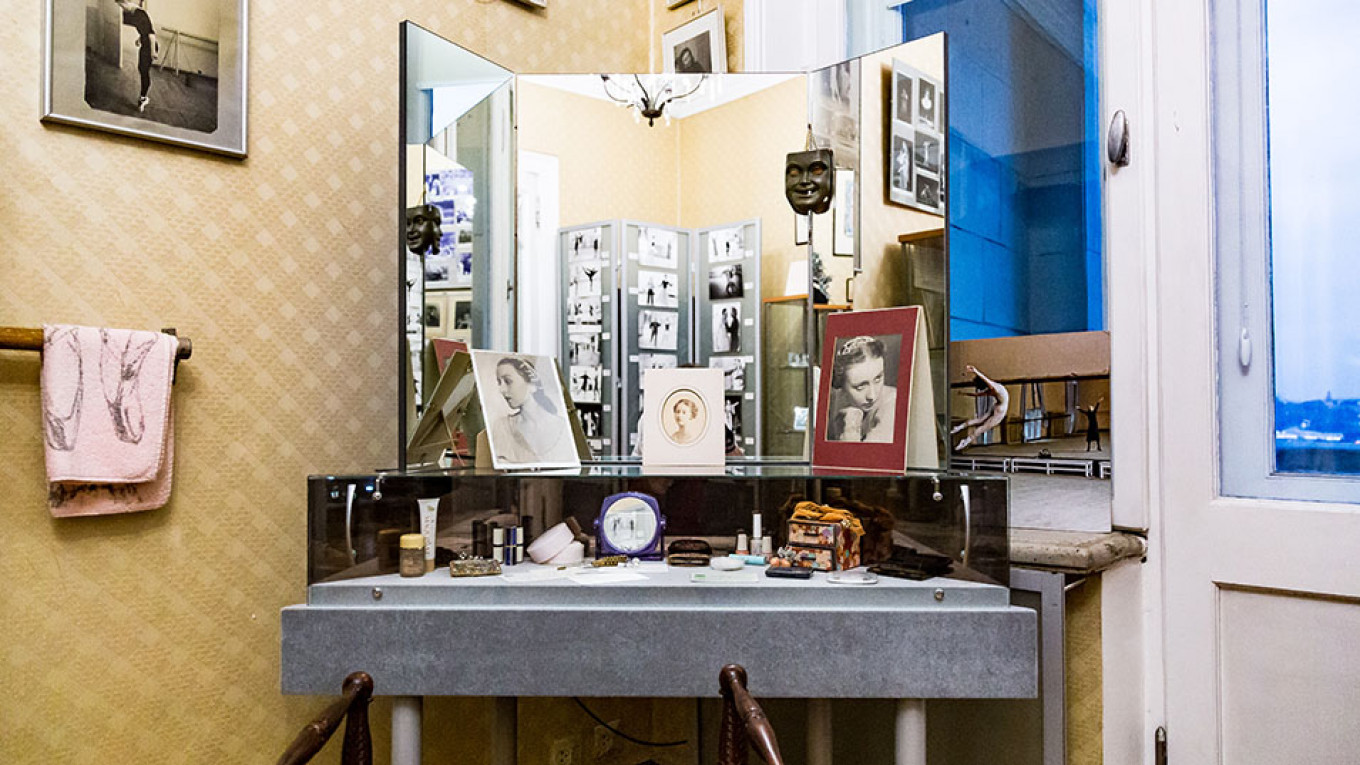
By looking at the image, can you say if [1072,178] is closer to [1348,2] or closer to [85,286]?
[1348,2]

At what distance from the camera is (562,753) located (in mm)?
2363

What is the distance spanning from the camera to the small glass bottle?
5.36 feet

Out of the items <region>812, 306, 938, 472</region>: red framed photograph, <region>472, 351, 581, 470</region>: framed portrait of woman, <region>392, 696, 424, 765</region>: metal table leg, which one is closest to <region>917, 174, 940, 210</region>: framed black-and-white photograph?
<region>812, 306, 938, 472</region>: red framed photograph

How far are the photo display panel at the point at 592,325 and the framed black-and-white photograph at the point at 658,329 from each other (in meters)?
0.06

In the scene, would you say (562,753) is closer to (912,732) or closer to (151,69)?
(912,732)

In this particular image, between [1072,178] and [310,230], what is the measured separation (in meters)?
1.70

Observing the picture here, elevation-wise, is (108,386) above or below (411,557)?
above

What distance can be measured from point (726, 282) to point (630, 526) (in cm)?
59

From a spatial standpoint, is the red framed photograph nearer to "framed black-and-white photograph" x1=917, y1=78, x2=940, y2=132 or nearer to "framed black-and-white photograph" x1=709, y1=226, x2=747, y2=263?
"framed black-and-white photograph" x1=709, y1=226, x2=747, y2=263

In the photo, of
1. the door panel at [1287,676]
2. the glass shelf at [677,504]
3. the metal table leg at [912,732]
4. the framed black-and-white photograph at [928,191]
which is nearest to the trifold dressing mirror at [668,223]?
the framed black-and-white photograph at [928,191]

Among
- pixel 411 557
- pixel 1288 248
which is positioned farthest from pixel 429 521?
pixel 1288 248

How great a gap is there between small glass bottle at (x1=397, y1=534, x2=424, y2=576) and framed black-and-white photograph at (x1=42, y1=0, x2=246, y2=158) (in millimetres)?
884

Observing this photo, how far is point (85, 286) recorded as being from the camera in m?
1.59

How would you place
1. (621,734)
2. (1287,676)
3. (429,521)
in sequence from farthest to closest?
1. (621,734)
2. (429,521)
3. (1287,676)
